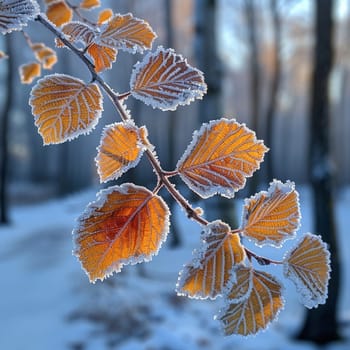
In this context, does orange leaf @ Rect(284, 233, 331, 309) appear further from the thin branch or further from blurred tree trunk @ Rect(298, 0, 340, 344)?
blurred tree trunk @ Rect(298, 0, 340, 344)

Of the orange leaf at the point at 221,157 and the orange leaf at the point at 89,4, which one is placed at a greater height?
the orange leaf at the point at 89,4

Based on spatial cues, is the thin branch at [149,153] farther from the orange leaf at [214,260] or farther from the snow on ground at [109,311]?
the snow on ground at [109,311]

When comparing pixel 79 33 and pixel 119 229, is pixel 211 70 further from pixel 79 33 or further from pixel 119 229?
pixel 119 229

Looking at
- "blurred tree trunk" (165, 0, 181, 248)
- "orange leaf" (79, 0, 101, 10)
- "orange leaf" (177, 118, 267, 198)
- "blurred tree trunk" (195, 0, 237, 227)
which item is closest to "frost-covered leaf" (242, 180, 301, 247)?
"orange leaf" (177, 118, 267, 198)

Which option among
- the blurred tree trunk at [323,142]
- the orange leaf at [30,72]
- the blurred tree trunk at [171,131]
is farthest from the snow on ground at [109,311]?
the orange leaf at [30,72]

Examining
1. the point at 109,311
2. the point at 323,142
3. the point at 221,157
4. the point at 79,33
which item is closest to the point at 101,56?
the point at 79,33

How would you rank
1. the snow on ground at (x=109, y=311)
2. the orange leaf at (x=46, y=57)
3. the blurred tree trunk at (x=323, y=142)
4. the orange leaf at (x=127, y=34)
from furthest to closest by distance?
the snow on ground at (x=109, y=311) < the blurred tree trunk at (x=323, y=142) < the orange leaf at (x=46, y=57) < the orange leaf at (x=127, y=34)

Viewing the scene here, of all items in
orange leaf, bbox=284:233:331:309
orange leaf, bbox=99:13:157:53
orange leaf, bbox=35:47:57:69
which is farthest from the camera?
orange leaf, bbox=35:47:57:69
